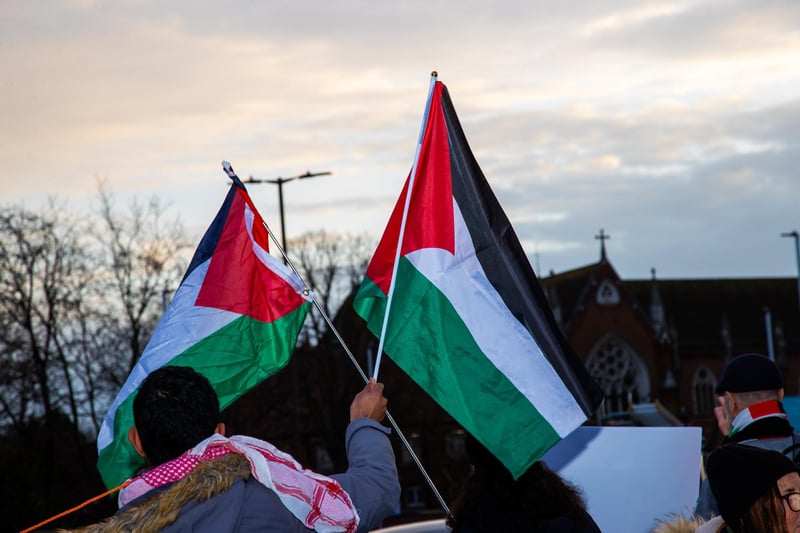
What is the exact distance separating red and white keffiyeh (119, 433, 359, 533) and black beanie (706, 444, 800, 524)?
1106 millimetres

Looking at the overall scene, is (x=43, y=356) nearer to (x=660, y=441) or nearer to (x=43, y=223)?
(x=43, y=223)

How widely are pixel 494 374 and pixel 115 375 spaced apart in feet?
111

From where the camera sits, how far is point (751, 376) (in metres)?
4.98

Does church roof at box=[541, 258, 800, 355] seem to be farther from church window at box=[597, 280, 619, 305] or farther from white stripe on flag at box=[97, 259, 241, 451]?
white stripe on flag at box=[97, 259, 241, 451]

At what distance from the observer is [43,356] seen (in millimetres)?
37250

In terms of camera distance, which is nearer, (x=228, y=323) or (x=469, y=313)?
(x=469, y=313)

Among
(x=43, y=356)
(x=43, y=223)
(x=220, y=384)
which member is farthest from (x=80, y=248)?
(x=220, y=384)

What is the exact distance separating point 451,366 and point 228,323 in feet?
4.91

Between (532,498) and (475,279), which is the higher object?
(475,279)

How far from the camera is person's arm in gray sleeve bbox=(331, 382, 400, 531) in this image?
3.60 metres

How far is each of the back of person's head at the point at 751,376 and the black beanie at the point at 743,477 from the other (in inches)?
73.8

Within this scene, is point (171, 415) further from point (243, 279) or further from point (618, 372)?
point (618, 372)

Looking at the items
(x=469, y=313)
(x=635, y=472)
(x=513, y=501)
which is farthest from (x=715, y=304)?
(x=513, y=501)

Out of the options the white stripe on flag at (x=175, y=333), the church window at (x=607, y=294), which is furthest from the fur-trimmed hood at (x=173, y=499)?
the church window at (x=607, y=294)
